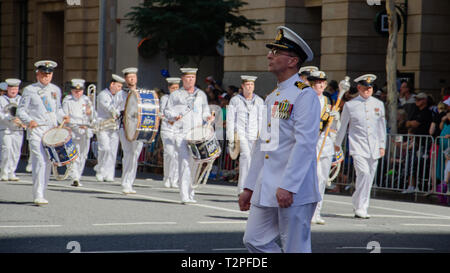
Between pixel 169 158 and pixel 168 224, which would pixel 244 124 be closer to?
pixel 169 158

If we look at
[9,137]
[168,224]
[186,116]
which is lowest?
[168,224]

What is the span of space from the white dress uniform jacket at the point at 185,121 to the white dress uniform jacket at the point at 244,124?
953mm

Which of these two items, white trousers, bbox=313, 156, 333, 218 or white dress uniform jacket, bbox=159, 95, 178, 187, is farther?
white dress uniform jacket, bbox=159, 95, 178, 187

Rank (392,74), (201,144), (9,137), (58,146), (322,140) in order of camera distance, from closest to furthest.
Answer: (322,140)
(58,146)
(201,144)
(392,74)
(9,137)

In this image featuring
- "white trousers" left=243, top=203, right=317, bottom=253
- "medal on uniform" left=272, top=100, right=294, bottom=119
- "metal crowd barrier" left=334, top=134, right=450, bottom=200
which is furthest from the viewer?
"metal crowd barrier" left=334, top=134, right=450, bottom=200

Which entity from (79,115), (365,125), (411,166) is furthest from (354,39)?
(365,125)

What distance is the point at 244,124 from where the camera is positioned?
50.6ft

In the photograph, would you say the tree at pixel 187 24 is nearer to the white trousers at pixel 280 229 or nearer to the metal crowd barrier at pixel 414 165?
the metal crowd barrier at pixel 414 165

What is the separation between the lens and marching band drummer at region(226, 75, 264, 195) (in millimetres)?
15352

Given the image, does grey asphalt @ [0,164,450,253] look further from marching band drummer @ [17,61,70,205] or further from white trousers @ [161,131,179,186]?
white trousers @ [161,131,179,186]

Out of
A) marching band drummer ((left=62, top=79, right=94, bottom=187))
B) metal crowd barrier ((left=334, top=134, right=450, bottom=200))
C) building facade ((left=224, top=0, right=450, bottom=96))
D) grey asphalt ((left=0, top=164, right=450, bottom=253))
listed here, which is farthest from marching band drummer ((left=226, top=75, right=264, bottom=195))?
building facade ((left=224, top=0, right=450, bottom=96))

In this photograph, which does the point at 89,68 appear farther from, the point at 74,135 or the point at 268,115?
the point at 268,115

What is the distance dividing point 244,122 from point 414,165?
3.41 m

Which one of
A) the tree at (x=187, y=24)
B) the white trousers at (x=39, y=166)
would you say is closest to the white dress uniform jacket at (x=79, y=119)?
the white trousers at (x=39, y=166)
